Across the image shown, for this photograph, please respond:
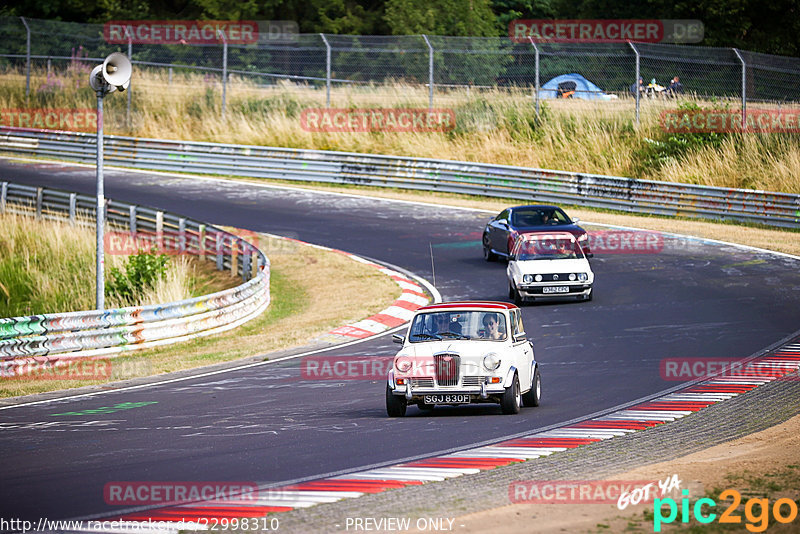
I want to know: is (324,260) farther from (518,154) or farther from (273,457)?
(273,457)

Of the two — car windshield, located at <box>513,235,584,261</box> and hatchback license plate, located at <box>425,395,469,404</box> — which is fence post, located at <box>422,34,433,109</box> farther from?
hatchback license plate, located at <box>425,395,469,404</box>

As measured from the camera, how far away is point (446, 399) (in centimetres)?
1225

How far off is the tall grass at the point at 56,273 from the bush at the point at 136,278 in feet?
0.44

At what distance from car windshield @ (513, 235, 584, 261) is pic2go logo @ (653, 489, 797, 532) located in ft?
43.8

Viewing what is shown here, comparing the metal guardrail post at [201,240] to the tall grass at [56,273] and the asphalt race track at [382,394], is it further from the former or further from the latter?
the asphalt race track at [382,394]

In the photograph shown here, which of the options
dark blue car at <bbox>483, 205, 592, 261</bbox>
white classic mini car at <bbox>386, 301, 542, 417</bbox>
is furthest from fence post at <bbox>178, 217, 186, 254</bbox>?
white classic mini car at <bbox>386, 301, 542, 417</bbox>

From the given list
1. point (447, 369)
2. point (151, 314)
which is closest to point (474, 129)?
point (151, 314)

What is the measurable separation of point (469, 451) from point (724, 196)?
21805 millimetres

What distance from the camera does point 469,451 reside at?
33.8 ft

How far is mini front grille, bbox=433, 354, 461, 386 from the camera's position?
40.0 feet

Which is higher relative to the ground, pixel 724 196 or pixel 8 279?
pixel 724 196

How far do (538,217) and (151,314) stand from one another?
9.82 meters

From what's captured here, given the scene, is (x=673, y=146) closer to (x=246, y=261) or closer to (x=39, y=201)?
(x=246, y=261)

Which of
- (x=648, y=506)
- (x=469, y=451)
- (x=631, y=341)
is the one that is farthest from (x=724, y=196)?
(x=648, y=506)
